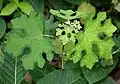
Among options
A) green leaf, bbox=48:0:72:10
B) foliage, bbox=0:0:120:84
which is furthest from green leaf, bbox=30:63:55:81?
green leaf, bbox=48:0:72:10

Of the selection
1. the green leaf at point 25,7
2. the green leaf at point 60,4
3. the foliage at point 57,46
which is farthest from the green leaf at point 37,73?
the green leaf at point 60,4

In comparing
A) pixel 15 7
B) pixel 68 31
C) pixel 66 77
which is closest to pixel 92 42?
pixel 68 31

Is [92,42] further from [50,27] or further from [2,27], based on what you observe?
[2,27]

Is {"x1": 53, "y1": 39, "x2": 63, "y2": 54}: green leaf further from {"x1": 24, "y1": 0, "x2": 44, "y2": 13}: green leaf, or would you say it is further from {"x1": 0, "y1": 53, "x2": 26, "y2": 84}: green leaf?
{"x1": 24, "y1": 0, "x2": 44, "y2": 13}: green leaf

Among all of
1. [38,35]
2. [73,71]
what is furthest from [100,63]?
[38,35]

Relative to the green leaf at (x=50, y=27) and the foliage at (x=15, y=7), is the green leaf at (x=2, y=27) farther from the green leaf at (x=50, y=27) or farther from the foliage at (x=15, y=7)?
the green leaf at (x=50, y=27)

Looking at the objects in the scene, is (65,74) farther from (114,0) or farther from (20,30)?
(114,0)
